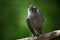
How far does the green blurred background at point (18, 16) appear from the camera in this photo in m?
3.69

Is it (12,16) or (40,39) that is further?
(12,16)

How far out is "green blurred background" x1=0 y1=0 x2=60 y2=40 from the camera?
3691mm

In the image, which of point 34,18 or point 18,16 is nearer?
point 34,18

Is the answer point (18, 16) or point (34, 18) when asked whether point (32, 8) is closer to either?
point (34, 18)

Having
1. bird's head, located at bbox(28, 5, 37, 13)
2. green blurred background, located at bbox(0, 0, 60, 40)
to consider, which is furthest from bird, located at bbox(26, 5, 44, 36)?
green blurred background, located at bbox(0, 0, 60, 40)

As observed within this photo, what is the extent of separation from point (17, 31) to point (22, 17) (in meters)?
0.21

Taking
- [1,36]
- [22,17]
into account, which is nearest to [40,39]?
[22,17]

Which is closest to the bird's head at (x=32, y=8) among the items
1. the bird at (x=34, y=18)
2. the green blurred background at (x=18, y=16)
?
the bird at (x=34, y=18)

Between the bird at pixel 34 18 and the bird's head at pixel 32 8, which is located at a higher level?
the bird's head at pixel 32 8

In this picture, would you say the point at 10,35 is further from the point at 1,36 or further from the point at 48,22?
the point at 48,22

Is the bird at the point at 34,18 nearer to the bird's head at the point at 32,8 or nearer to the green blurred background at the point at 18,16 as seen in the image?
the bird's head at the point at 32,8

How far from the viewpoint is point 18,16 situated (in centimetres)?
375

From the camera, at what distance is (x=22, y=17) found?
3688 millimetres

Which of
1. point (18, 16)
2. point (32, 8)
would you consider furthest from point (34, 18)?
point (18, 16)
